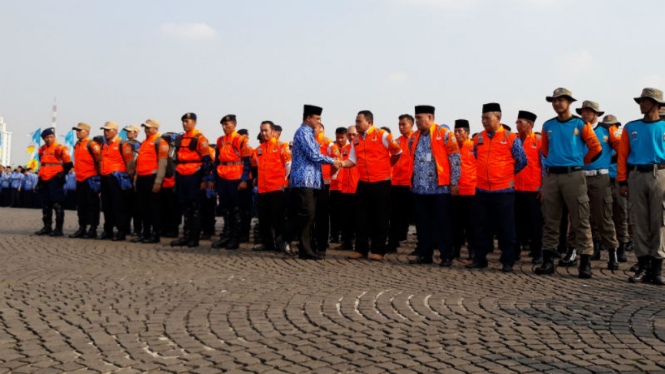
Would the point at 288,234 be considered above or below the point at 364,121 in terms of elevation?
below

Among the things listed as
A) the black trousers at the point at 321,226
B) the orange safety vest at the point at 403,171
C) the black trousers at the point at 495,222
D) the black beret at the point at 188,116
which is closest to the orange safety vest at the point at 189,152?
the black beret at the point at 188,116

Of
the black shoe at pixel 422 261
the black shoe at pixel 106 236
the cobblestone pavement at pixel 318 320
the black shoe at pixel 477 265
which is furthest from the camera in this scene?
the black shoe at pixel 106 236

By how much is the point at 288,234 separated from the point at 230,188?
5.97 feet

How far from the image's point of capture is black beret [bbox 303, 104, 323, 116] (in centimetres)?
1034

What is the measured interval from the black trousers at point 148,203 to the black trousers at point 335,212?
3.21 m

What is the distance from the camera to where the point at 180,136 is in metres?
12.1

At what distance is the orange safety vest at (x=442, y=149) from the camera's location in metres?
9.71

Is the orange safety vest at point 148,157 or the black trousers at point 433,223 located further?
the orange safety vest at point 148,157

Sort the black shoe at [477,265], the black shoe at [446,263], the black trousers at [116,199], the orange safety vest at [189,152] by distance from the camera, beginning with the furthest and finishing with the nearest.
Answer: the black trousers at [116,199]
the orange safety vest at [189,152]
the black shoe at [446,263]
the black shoe at [477,265]

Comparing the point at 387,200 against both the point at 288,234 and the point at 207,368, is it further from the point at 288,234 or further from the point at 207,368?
the point at 207,368

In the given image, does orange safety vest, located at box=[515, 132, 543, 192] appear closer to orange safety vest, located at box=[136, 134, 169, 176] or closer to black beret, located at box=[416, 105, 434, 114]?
black beret, located at box=[416, 105, 434, 114]

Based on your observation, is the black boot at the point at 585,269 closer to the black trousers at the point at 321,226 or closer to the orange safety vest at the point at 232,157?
the black trousers at the point at 321,226

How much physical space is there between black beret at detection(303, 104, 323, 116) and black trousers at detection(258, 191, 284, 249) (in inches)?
60.2

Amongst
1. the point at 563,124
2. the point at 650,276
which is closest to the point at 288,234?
the point at 563,124
